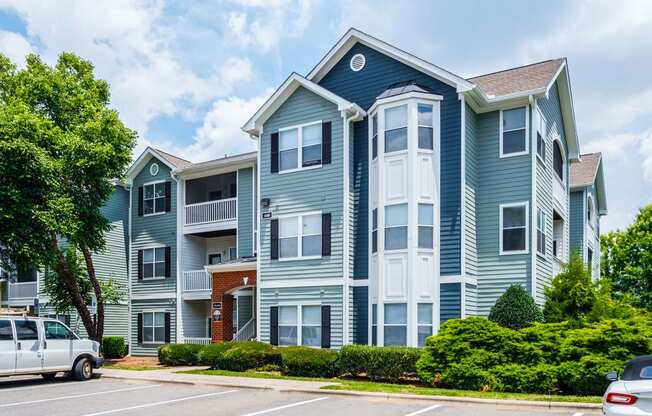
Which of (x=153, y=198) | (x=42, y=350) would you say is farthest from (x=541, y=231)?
(x=153, y=198)

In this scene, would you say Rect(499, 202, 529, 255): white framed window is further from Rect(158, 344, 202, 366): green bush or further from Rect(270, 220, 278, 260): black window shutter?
Rect(158, 344, 202, 366): green bush

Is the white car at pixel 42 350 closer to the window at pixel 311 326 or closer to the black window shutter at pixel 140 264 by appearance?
the window at pixel 311 326

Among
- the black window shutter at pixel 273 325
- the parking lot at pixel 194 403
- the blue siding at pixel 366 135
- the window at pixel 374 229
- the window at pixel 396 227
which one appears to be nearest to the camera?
the parking lot at pixel 194 403

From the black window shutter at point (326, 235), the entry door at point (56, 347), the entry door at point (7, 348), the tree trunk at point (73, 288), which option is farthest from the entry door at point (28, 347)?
the black window shutter at point (326, 235)

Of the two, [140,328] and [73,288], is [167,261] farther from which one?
[73,288]

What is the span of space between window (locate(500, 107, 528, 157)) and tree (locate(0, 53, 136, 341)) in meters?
14.8

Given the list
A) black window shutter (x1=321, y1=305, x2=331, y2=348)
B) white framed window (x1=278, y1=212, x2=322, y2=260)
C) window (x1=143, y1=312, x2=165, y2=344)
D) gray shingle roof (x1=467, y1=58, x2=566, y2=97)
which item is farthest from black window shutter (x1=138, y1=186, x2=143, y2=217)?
gray shingle roof (x1=467, y1=58, x2=566, y2=97)

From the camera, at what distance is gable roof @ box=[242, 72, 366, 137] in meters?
22.0

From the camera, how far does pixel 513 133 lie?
21250 millimetres

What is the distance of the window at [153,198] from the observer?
3061 centimetres

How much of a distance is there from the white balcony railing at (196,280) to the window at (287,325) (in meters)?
6.69

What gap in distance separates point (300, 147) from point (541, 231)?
891 centimetres

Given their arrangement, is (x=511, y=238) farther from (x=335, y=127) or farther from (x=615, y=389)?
→ (x=615, y=389)

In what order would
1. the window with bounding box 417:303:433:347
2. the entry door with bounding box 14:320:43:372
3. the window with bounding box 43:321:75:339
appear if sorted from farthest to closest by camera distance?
the window with bounding box 417:303:433:347 → the window with bounding box 43:321:75:339 → the entry door with bounding box 14:320:43:372
